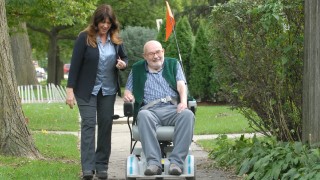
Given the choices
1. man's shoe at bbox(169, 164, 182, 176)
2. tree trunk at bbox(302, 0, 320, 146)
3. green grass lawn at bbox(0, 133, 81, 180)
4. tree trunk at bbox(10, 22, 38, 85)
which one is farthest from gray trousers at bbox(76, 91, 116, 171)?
tree trunk at bbox(10, 22, 38, 85)

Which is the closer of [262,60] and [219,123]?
[262,60]

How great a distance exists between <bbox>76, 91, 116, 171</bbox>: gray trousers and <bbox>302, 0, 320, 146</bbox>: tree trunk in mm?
2127

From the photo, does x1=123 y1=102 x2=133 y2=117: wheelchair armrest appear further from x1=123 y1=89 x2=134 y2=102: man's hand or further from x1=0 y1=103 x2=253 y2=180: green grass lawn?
x1=0 y1=103 x2=253 y2=180: green grass lawn

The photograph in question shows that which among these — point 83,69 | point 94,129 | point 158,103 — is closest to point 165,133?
point 158,103

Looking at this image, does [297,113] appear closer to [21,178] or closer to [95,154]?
[95,154]

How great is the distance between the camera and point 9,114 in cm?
949

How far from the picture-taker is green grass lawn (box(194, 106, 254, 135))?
14.7 meters

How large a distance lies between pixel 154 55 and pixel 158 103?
0.49m

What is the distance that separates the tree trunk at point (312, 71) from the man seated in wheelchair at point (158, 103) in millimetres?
1114

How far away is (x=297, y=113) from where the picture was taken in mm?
8680

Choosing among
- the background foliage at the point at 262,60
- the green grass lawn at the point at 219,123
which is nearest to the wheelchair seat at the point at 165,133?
the background foliage at the point at 262,60

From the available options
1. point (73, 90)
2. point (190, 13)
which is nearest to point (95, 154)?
point (73, 90)

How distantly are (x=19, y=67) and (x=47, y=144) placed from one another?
26.1 meters

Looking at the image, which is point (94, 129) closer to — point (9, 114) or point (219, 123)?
point (9, 114)
